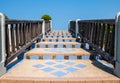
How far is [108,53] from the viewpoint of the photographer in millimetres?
4176

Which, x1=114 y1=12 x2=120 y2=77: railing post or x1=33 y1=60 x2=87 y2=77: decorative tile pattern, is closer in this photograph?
x1=114 y1=12 x2=120 y2=77: railing post

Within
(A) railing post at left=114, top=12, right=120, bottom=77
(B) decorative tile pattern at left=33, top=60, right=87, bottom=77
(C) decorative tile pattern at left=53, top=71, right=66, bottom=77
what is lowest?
(C) decorative tile pattern at left=53, top=71, right=66, bottom=77

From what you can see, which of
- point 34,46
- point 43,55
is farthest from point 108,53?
point 34,46

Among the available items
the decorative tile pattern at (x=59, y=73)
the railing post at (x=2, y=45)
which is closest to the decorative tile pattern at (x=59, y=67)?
the decorative tile pattern at (x=59, y=73)

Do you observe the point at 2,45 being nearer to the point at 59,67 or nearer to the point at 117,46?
the point at 59,67

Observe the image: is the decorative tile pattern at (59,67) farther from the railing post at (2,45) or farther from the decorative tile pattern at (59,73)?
the railing post at (2,45)

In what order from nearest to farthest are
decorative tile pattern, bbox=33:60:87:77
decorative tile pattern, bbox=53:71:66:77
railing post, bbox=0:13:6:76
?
railing post, bbox=0:13:6:76
decorative tile pattern, bbox=53:71:66:77
decorative tile pattern, bbox=33:60:87:77

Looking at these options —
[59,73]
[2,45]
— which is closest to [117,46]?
[59,73]

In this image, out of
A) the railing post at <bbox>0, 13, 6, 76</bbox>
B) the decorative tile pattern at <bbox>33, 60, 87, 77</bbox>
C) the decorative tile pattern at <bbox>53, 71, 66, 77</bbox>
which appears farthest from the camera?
the decorative tile pattern at <bbox>33, 60, 87, 77</bbox>

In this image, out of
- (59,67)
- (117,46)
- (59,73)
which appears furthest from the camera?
(59,67)

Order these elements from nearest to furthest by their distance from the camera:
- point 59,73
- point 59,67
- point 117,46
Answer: point 117,46
point 59,73
point 59,67

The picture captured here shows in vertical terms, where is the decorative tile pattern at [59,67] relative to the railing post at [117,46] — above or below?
below

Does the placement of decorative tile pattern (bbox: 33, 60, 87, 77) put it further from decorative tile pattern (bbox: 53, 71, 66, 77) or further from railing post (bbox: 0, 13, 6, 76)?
railing post (bbox: 0, 13, 6, 76)

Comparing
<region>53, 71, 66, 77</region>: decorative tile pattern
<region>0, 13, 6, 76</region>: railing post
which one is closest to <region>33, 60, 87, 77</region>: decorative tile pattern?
<region>53, 71, 66, 77</region>: decorative tile pattern
